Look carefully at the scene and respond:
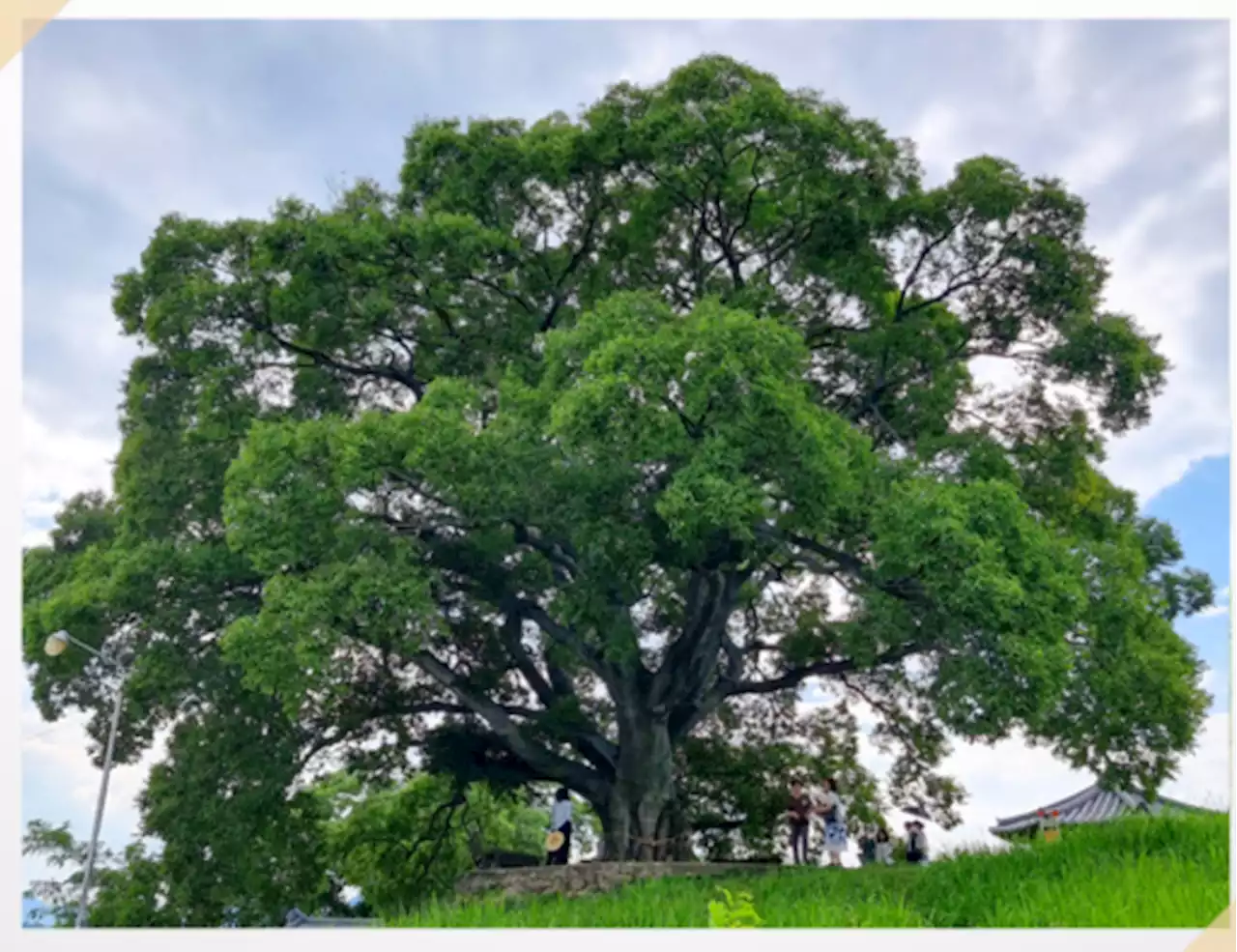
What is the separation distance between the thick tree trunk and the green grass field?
1948mm

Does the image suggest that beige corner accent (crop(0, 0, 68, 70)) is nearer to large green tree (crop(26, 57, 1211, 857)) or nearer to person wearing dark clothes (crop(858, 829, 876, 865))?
large green tree (crop(26, 57, 1211, 857))

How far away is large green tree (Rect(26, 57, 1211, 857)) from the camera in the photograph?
29.4 feet

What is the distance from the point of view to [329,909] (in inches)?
598

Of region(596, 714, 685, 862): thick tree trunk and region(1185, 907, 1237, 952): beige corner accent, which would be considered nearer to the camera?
region(1185, 907, 1237, 952): beige corner accent

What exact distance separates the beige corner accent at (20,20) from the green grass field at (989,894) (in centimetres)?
605

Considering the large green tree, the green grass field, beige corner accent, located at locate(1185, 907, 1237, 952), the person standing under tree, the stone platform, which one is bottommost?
beige corner accent, located at locate(1185, 907, 1237, 952)

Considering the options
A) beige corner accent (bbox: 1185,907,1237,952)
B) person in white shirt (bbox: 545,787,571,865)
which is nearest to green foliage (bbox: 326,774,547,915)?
person in white shirt (bbox: 545,787,571,865)

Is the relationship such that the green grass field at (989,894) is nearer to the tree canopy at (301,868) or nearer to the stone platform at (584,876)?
the stone platform at (584,876)

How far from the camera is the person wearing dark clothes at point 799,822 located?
1204 cm

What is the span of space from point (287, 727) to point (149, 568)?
7.42 feet
